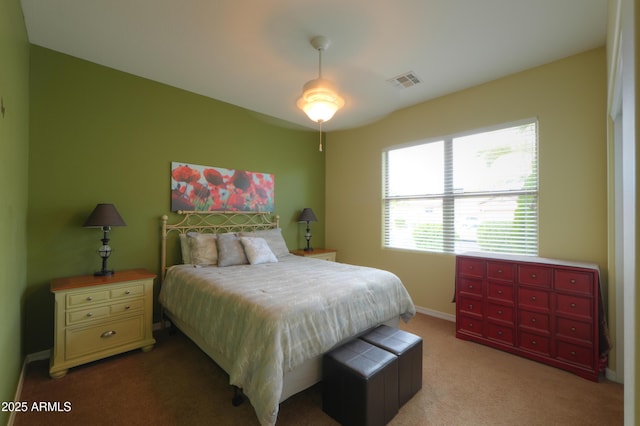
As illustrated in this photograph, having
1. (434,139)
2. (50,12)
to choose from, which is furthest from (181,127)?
(434,139)

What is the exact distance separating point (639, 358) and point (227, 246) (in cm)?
304

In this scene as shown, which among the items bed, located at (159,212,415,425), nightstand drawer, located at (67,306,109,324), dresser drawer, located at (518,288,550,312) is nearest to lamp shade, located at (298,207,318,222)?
bed, located at (159,212,415,425)

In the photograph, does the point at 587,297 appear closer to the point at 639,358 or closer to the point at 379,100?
the point at 639,358

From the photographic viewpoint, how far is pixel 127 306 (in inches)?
97.3

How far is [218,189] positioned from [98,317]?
1814 millimetres

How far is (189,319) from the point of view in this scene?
7.73ft

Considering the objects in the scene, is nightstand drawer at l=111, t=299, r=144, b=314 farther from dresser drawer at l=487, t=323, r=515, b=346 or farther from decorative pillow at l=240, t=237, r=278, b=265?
dresser drawer at l=487, t=323, r=515, b=346

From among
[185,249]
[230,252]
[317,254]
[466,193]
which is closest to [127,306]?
[185,249]

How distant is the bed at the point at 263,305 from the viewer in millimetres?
1608

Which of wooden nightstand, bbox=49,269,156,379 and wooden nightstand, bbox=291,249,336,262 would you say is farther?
wooden nightstand, bbox=291,249,336,262

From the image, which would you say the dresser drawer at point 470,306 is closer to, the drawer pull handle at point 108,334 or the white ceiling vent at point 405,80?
the white ceiling vent at point 405,80

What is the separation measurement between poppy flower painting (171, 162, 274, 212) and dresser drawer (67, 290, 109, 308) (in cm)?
115

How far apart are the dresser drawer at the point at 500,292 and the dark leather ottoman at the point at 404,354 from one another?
1.19 meters

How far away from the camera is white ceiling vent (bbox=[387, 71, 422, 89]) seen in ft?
9.61
